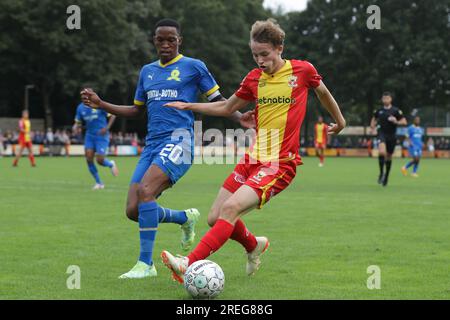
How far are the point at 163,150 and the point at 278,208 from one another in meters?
6.45

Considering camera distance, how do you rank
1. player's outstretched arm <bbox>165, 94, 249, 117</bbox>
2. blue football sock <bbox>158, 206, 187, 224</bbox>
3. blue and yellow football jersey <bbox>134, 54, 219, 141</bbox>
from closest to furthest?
player's outstretched arm <bbox>165, 94, 249, 117</bbox>
blue and yellow football jersey <bbox>134, 54, 219, 141</bbox>
blue football sock <bbox>158, 206, 187, 224</bbox>

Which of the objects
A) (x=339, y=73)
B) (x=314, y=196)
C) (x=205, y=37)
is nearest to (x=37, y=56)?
(x=205, y=37)

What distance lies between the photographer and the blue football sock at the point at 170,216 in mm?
8047

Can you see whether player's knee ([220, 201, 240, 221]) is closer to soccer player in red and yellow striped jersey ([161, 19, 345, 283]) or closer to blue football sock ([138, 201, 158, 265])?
soccer player in red and yellow striped jersey ([161, 19, 345, 283])

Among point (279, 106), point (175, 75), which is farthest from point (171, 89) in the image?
point (279, 106)

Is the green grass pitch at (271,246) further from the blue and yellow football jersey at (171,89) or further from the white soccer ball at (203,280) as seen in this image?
the blue and yellow football jersey at (171,89)

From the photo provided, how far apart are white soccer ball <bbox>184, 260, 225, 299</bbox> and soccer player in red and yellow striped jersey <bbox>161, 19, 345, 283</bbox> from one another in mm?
371

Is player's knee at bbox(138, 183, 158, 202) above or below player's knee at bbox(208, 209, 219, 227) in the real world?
above

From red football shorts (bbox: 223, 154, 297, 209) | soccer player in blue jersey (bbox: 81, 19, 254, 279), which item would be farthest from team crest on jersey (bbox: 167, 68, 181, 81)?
red football shorts (bbox: 223, 154, 297, 209)

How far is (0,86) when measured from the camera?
58500mm

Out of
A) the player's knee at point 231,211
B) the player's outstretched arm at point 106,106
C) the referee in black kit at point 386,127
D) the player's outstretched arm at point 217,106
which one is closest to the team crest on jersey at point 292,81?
the player's outstretched arm at point 217,106

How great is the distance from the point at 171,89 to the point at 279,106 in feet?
4.73

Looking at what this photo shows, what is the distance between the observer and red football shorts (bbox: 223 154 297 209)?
659cm

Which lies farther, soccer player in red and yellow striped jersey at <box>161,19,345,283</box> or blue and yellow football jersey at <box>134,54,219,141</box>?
blue and yellow football jersey at <box>134,54,219,141</box>
